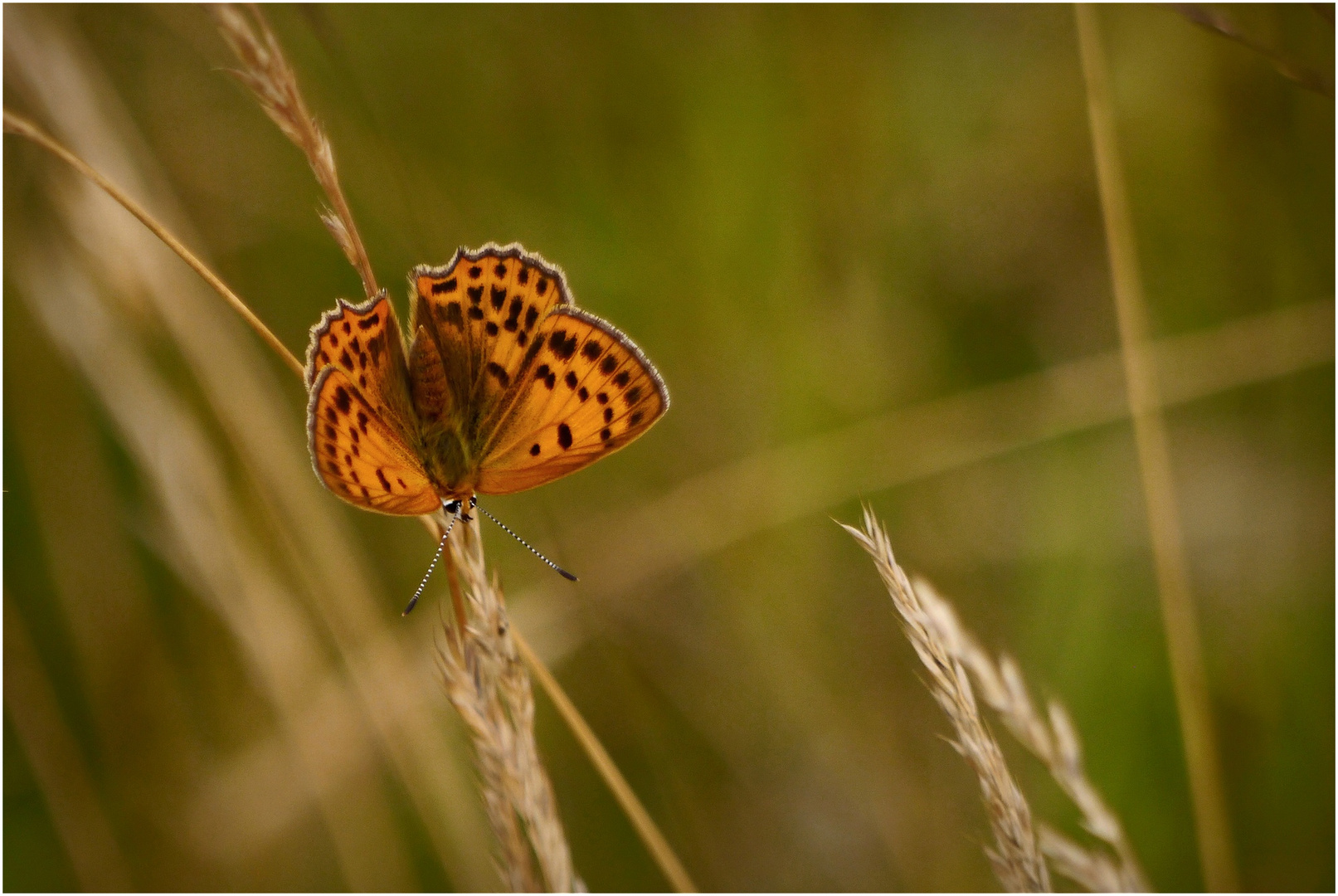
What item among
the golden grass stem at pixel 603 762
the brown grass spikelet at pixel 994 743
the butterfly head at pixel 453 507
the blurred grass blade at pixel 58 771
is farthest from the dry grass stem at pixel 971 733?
the blurred grass blade at pixel 58 771

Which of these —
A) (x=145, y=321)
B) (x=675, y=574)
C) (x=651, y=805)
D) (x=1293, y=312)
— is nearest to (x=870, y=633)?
(x=675, y=574)

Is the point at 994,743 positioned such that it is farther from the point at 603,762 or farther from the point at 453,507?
the point at 453,507

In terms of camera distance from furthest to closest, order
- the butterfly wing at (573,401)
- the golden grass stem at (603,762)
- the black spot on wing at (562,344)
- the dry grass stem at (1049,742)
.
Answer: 1. the black spot on wing at (562,344)
2. the butterfly wing at (573,401)
3. the golden grass stem at (603,762)
4. the dry grass stem at (1049,742)

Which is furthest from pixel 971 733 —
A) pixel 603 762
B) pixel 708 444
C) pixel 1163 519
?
pixel 708 444

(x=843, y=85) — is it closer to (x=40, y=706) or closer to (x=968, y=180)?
(x=968, y=180)

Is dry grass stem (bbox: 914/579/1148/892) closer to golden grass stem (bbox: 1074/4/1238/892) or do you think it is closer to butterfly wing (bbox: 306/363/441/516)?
golden grass stem (bbox: 1074/4/1238/892)

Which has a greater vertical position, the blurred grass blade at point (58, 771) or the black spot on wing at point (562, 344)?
the black spot on wing at point (562, 344)

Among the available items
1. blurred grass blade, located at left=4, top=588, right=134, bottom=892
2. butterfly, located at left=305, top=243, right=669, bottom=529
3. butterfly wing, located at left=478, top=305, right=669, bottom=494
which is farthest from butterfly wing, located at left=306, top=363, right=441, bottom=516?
blurred grass blade, located at left=4, top=588, right=134, bottom=892

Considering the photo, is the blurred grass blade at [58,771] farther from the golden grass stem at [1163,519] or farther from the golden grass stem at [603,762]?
→ the golden grass stem at [1163,519]
